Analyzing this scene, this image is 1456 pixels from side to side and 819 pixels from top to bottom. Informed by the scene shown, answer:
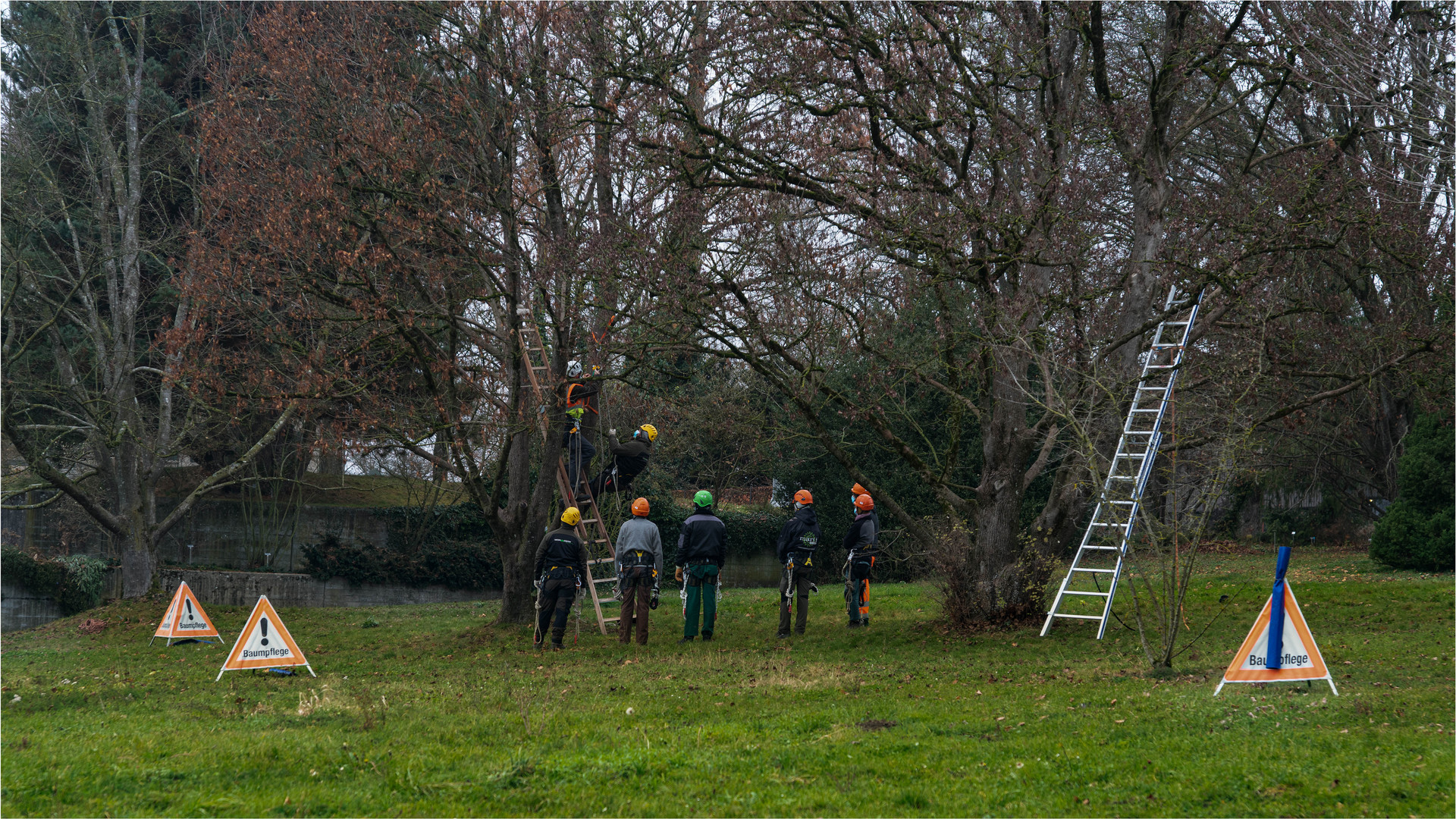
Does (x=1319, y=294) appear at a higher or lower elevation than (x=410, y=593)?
higher

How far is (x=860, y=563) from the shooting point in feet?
47.2

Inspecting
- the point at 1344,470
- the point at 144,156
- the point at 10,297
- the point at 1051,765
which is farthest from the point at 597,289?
the point at 1344,470

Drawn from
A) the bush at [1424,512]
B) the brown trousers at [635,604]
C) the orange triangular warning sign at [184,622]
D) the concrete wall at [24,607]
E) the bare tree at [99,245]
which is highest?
the bare tree at [99,245]

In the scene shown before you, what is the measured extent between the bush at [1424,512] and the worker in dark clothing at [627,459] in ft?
42.7

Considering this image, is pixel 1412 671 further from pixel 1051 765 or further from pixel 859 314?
pixel 859 314

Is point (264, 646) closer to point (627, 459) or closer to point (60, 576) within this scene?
point (627, 459)

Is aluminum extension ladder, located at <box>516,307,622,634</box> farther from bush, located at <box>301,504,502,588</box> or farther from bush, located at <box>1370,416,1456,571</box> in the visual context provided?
bush, located at <box>1370,416,1456,571</box>

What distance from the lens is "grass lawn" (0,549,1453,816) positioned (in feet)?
19.0

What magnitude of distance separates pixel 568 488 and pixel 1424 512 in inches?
585

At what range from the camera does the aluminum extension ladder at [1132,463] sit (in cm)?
1107

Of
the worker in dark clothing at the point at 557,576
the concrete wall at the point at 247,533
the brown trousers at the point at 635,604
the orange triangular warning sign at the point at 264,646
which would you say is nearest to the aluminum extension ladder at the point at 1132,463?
the brown trousers at the point at 635,604

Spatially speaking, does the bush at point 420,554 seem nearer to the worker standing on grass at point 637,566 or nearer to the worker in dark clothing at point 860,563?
the worker standing on grass at point 637,566

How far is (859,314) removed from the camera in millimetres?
13594

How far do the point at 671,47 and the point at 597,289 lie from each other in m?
3.43
